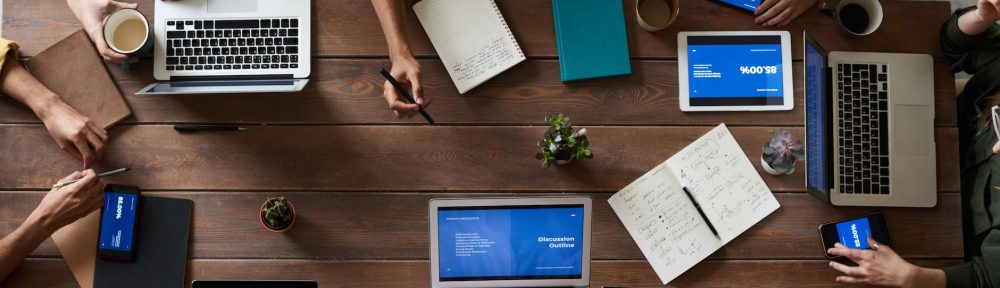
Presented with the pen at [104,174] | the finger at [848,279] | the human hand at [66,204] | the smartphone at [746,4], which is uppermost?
the smartphone at [746,4]

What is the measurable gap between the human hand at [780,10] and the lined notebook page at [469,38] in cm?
61

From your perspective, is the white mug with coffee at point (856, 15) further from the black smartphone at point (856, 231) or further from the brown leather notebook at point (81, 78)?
the brown leather notebook at point (81, 78)

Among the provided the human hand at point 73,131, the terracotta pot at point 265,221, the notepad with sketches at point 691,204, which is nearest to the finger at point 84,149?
the human hand at point 73,131

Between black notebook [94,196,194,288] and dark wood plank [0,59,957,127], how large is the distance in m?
0.22

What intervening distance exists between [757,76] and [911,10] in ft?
1.46

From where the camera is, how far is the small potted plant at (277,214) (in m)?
1.48

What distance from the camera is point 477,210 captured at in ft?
4.88

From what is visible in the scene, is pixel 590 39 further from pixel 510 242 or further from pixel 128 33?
pixel 128 33

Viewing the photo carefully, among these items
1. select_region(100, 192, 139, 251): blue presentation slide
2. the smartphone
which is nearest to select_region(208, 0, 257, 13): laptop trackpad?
select_region(100, 192, 139, 251): blue presentation slide

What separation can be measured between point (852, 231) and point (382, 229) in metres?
1.14

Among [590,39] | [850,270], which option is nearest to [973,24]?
[850,270]

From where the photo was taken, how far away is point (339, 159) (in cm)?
158

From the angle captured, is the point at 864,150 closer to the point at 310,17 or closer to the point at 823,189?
the point at 823,189

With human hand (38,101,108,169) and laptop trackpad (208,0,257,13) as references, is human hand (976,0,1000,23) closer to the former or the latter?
laptop trackpad (208,0,257,13)
